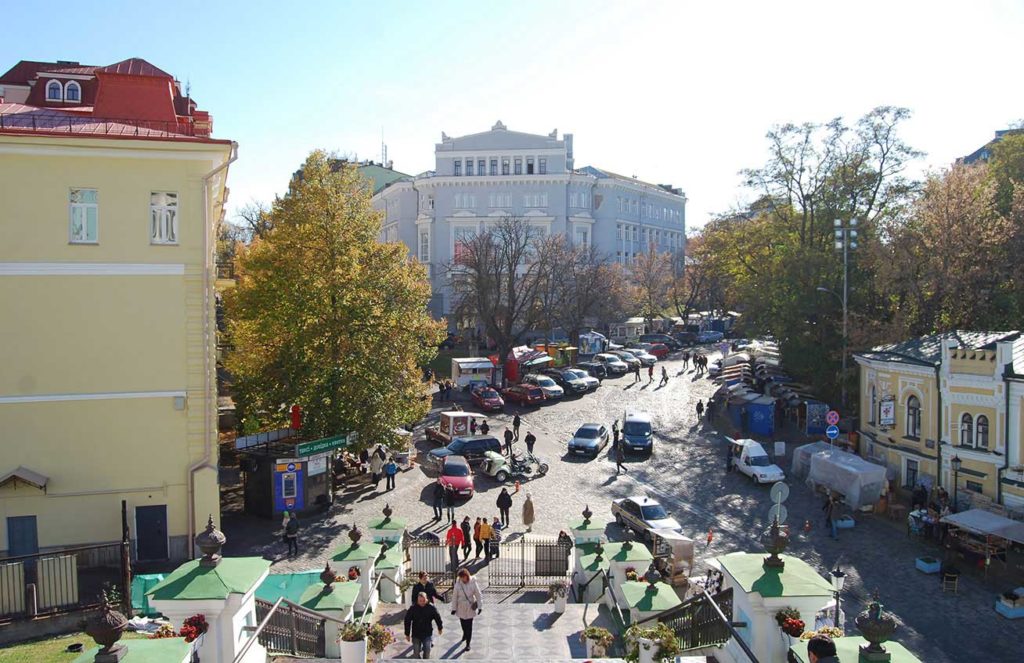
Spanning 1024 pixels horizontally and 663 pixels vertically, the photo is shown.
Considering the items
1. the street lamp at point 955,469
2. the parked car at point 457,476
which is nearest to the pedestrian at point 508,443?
the parked car at point 457,476

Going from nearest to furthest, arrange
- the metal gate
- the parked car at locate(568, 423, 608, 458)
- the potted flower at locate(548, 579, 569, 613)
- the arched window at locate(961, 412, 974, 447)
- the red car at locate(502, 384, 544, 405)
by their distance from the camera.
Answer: the potted flower at locate(548, 579, 569, 613), the metal gate, the arched window at locate(961, 412, 974, 447), the parked car at locate(568, 423, 608, 458), the red car at locate(502, 384, 544, 405)

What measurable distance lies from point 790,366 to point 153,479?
33.0 m

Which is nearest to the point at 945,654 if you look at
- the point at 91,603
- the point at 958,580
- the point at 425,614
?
the point at 958,580

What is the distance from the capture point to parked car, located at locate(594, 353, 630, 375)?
5209 cm

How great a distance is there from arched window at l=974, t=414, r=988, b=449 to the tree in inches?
742

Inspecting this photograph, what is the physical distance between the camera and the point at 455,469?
1051 inches

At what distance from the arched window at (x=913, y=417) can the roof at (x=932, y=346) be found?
1.47 meters

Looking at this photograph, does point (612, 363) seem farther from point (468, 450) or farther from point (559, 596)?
point (559, 596)

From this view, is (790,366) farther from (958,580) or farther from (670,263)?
(670,263)

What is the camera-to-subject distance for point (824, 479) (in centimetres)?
2648

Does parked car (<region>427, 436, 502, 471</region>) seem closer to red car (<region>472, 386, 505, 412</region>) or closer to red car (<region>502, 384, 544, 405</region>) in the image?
red car (<region>472, 386, 505, 412</region>)

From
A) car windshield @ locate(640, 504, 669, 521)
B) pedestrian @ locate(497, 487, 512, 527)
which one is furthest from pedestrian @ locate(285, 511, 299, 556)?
car windshield @ locate(640, 504, 669, 521)

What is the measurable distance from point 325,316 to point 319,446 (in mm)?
4461

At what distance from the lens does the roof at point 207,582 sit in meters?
9.48
